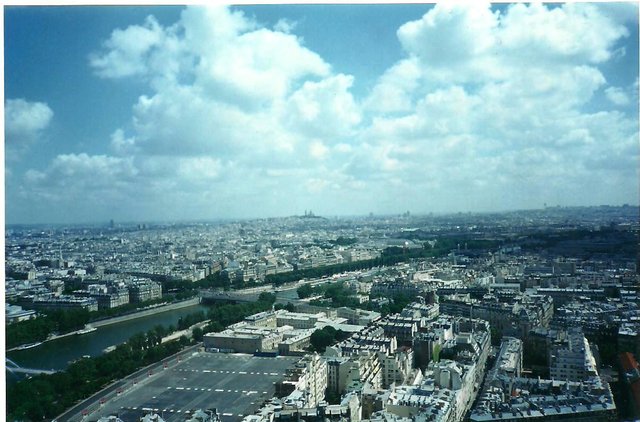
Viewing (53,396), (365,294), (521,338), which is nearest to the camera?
(53,396)

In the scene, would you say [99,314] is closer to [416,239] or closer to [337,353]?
[337,353]

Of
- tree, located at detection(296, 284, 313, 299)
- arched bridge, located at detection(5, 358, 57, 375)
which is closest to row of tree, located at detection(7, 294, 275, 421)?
arched bridge, located at detection(5, 358, 57, 375)

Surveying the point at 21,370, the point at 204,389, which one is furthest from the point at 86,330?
the point at 204,389

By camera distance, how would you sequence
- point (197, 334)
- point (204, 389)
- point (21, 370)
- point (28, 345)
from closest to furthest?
point (204, 389) → point (21, 370) → point (28, 345) → point (197, 334)

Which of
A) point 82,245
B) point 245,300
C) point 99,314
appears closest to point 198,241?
point 82,245

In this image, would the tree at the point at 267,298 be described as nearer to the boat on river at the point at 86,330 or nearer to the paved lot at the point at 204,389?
the boat on river at the point at 86,330

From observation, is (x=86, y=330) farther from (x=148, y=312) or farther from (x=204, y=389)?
(x=204, y=389)

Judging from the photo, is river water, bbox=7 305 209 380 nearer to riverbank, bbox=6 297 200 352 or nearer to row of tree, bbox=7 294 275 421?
riverbank, bbox=6 297 200 352
